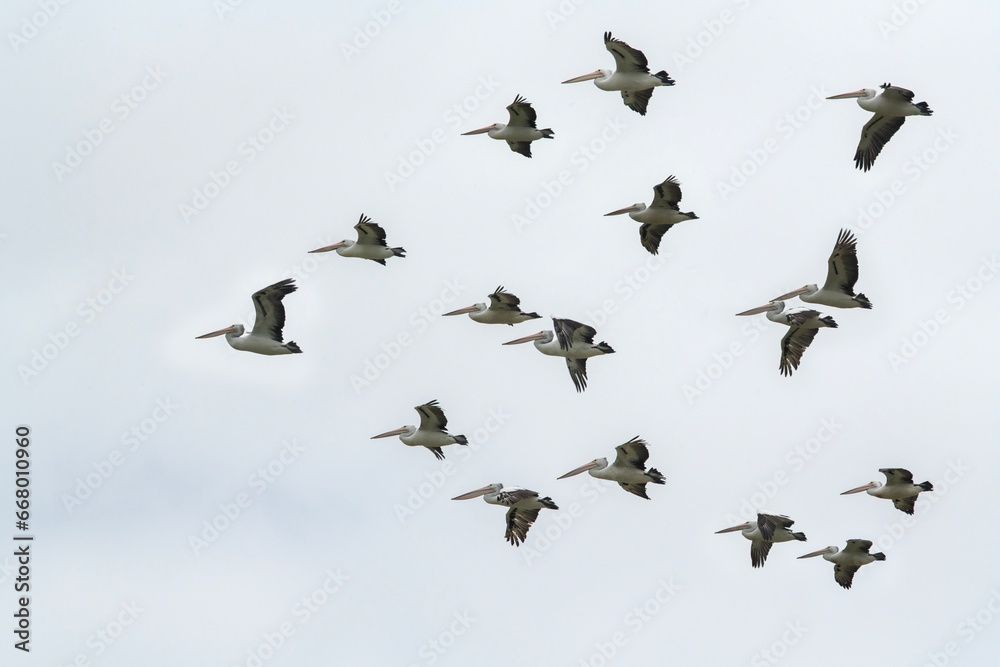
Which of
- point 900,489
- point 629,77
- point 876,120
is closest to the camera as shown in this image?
point 876,120

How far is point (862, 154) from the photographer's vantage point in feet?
100

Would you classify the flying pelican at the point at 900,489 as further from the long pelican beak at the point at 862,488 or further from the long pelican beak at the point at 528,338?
the long pelican beak at the point at 528,338

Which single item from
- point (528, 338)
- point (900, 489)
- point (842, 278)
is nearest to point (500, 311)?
point (528, 338)

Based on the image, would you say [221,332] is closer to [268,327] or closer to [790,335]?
[268,327]

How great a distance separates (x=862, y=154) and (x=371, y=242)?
7.31 meters

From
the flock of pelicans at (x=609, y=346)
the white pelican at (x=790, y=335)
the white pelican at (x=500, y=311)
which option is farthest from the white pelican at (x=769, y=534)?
the white pelican at (x=500, y=311)

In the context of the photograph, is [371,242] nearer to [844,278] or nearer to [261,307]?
[261,307]

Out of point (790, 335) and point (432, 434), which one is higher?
point (790, 335)

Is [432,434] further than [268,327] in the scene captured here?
Yes

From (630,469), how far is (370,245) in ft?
16.8

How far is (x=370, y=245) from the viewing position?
104 feet

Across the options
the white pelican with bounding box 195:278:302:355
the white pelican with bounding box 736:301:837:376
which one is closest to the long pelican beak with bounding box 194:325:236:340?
the white pelican with bounding box 195:278:302:355

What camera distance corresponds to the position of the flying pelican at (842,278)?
1171 inches

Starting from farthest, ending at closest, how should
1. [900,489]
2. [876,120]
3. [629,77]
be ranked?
[900,489]
[629,77]
[876,120]
